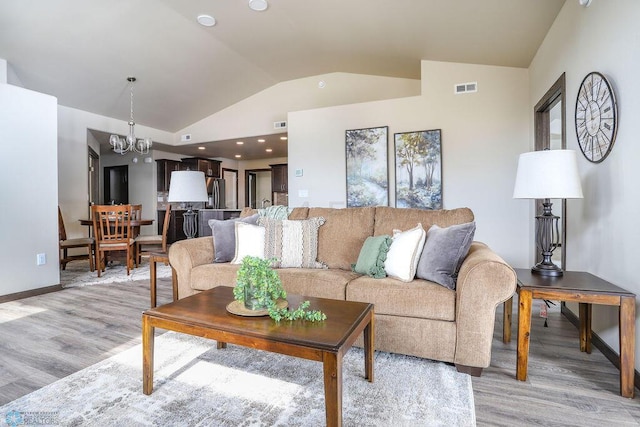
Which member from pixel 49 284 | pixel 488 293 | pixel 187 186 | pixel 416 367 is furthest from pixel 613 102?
pixel 49 284

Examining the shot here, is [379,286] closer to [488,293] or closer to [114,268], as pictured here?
[488,293]

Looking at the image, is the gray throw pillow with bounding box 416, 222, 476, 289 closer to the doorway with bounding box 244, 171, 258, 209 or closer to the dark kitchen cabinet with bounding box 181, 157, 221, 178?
the dark kitchen cabinet with bounding box 181, 157, 221, 178

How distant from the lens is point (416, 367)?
6.57ft

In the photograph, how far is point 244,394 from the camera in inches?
67.5

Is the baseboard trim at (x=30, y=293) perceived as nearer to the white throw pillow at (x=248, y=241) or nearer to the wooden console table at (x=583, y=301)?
the white throw pillow at (x=248, y=241)

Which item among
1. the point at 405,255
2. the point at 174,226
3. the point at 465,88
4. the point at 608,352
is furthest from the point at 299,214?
the point at 174,226

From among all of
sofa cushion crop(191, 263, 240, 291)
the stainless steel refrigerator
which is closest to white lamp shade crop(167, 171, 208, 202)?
sofa cushion crop(191, 263, 240, 291)

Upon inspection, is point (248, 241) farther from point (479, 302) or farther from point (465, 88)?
point (465, 88)

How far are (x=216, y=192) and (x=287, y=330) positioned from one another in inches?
326

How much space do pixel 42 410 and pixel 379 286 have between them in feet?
6.20

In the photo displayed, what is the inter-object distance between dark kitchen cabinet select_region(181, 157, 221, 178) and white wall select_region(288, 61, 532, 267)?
16.7 feet

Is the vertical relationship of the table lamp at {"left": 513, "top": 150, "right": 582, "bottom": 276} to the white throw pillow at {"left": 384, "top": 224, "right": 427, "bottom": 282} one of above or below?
above

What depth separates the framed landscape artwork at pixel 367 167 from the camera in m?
4.87

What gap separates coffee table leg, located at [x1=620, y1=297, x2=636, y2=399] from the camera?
1.67m
